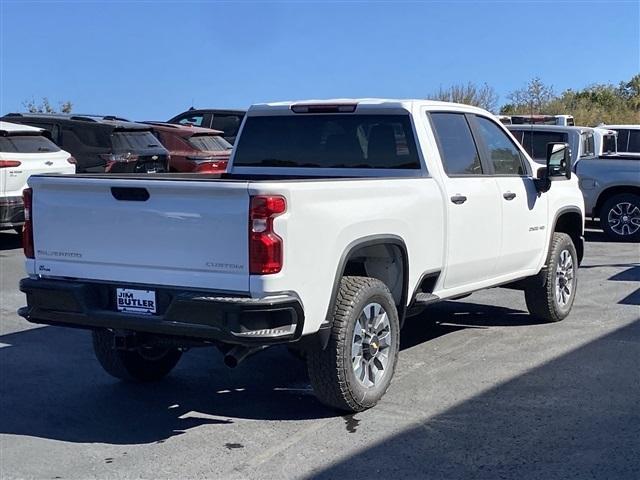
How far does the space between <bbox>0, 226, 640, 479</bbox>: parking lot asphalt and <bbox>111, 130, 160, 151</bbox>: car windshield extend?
6502mm

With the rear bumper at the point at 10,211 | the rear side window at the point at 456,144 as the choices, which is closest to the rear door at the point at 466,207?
the rear side window at the point at 456,144

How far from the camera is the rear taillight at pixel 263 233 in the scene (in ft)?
15.1

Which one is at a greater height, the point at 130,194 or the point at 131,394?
the point at 130,194

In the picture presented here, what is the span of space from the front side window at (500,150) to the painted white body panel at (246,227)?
71 cm

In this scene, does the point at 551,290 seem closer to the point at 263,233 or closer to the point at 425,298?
the point at 425,298

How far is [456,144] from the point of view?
6.66 meters

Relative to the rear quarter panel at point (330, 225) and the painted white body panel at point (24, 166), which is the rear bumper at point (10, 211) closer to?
the painted white body panel at point (24, 166)

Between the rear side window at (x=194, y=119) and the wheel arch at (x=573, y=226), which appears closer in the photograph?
the wheel arch at (x=573, y=226)

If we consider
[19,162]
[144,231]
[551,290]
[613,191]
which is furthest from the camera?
[613,191]

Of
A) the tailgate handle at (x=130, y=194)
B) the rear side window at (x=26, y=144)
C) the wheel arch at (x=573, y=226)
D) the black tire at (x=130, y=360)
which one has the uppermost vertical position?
the rear side window at (x=26, y=144)

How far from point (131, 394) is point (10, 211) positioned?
21.4 feet

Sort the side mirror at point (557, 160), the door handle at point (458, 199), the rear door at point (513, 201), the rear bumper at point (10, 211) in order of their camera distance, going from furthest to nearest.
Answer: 1. the rear bumper at point (10, 211)
2. the side mirror at point (557, 160)
3. the rear door at point (513, 201)
4. the door handle at point (458, 199)

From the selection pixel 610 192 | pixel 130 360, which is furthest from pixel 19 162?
pixel 610 192

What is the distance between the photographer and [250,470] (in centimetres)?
459
